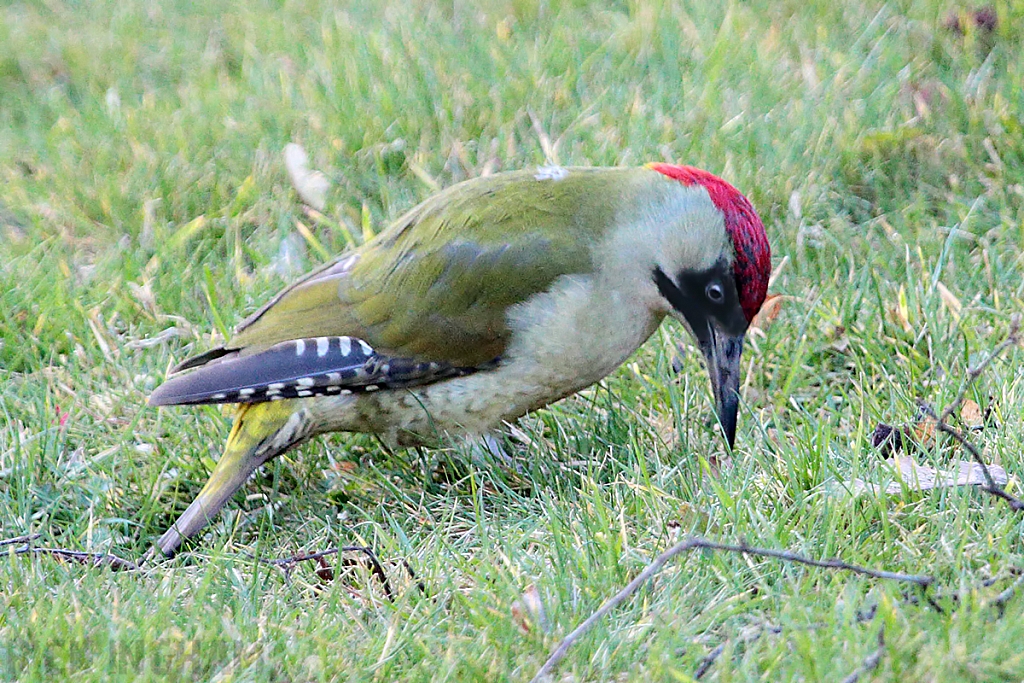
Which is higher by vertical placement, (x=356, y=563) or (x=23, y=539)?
(x=23, y=539)

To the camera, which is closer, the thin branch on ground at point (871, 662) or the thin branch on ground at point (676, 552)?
the thin branch on ground at point (871, 662)

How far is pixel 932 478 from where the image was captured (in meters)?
2.82

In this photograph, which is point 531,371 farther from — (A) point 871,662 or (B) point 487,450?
(A) point 871,662

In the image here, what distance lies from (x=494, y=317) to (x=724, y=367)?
63cm

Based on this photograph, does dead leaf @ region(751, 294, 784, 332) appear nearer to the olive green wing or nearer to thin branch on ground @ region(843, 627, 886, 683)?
the olive green wing

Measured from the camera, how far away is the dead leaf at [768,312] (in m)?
4.08

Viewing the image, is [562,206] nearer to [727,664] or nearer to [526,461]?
[526,461]

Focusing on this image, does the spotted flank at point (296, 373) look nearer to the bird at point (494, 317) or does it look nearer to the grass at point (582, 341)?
the bird at point (494, 317)

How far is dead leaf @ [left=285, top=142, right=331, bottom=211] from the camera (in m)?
4.76

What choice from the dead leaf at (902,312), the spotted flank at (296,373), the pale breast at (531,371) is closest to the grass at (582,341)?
the dead leaf at (902,312)

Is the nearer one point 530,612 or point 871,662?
point 871,662

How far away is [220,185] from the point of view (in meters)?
4.85

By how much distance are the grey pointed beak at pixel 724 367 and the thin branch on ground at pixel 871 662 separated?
1333 mm

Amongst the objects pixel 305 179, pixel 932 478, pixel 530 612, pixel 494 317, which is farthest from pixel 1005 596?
pixel 305 179
